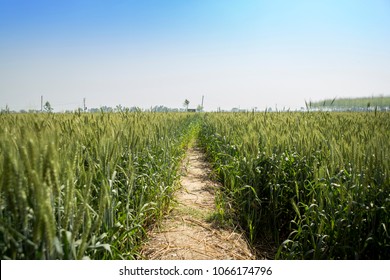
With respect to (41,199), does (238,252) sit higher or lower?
lower

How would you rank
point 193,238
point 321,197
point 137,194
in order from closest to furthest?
point 321,197
point 193,238
point 137,194

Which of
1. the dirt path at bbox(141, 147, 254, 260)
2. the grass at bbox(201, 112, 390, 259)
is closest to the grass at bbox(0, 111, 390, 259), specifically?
the grass at bbox(201, 112, 390, 259)

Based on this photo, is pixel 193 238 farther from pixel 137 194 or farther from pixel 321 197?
pixel 321 197

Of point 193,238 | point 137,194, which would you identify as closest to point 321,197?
point 193,238

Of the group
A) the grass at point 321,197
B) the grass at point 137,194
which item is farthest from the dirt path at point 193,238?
the grass at point 321,197

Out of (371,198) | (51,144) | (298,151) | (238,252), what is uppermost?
(51,144)

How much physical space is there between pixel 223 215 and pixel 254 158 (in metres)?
0.88

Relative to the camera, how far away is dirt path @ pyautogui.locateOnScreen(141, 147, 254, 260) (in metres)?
2.65

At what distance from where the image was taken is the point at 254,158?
3.43 m

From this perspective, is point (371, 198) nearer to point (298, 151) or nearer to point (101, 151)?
point (298, 151)

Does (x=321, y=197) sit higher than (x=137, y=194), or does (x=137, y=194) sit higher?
(x=321, y=197)

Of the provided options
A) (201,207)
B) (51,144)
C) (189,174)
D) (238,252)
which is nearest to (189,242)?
(238,252)

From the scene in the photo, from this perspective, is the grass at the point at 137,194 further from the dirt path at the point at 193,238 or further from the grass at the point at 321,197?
the dirt path at the point at 193,238

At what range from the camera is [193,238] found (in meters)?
2.97
